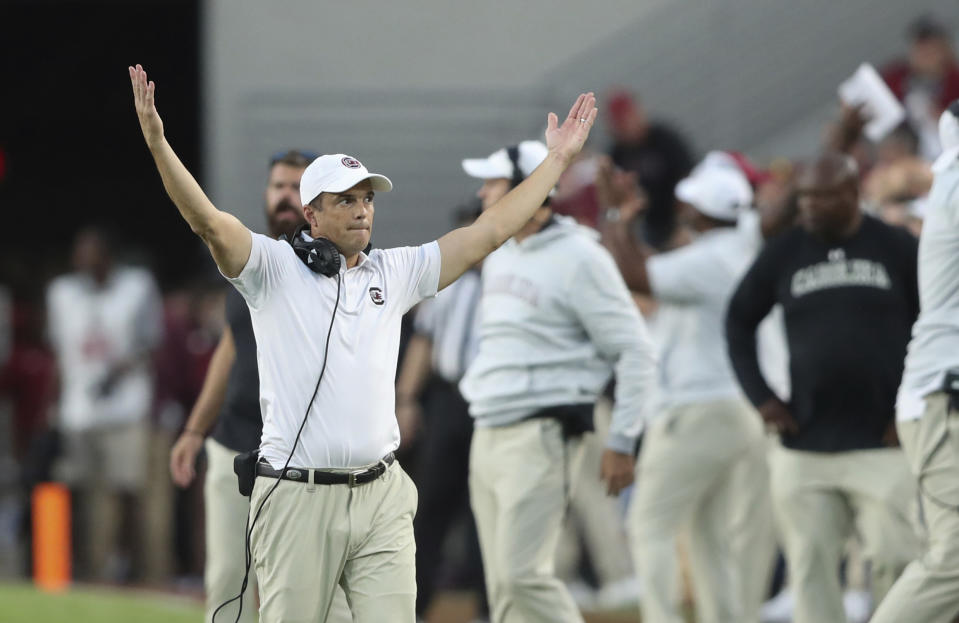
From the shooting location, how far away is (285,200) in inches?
289

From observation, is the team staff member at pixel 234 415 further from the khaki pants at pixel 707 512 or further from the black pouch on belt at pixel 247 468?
the khaki pants at pixel 707 512

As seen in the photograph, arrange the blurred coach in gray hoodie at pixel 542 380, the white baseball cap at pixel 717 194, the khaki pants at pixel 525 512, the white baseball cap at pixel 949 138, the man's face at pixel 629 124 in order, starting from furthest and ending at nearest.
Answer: the man's face at pixel 629 124
the white baseball cap at pixel 717 194
the blurred coach in gray hoodie at pixel 542 380
the khaki pants at pixel 525 512
the white baseball cap at pixel 949 138

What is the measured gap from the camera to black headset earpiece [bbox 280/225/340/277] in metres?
5.48

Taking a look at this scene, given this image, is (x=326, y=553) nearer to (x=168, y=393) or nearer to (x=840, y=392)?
(x=840, y=392)

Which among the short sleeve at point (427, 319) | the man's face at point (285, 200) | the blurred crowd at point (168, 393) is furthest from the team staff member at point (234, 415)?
the blurred crowd at point (168, 393)

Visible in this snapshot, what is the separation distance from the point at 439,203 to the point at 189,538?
13.1ft

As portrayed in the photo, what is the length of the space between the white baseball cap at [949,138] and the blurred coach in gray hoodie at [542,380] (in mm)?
1558

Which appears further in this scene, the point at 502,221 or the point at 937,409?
the point at 937,409

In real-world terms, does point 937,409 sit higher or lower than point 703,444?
higher

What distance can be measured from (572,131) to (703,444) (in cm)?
288

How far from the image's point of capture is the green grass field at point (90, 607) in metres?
10.2

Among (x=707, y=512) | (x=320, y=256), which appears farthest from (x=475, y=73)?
(x=320, y=256)

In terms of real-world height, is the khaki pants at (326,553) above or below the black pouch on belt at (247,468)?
below

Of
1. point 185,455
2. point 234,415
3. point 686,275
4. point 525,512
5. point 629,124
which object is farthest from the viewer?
point 629,124
